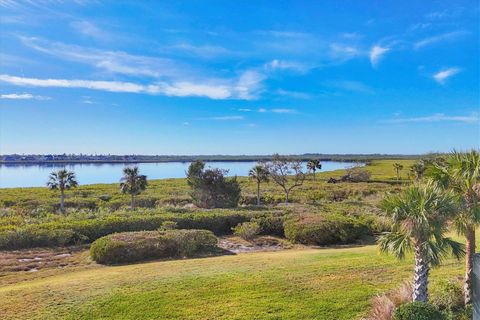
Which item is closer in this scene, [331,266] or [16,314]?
[16,314]

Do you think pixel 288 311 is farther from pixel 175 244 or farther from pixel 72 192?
pixel 72 192

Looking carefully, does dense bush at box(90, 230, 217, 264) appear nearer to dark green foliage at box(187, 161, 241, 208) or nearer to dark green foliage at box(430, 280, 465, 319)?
dark green foliage at box(430, 280, 465, 319)

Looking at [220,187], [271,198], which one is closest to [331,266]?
[220,187]

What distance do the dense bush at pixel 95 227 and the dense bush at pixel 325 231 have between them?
439 centimetres

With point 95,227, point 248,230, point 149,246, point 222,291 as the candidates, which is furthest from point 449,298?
point 95,227

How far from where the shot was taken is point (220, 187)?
35.3 meters

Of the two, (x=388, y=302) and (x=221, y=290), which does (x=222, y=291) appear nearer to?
(x=221, y=290)

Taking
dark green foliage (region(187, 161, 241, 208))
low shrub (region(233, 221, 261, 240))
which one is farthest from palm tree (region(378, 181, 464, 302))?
dark green foliage (region(187, 161, 241, 208))

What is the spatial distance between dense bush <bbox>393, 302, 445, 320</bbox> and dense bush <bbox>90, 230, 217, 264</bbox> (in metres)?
11.5

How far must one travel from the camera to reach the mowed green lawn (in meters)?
9.15

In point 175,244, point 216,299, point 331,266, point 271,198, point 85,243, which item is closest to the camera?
point 216,299

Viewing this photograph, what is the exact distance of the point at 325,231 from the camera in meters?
21.2

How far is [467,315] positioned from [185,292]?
6849 millimetres

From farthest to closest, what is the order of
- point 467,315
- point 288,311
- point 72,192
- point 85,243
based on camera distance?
point 72,192 < point 85,243 < point 288,311 < point 467,315
